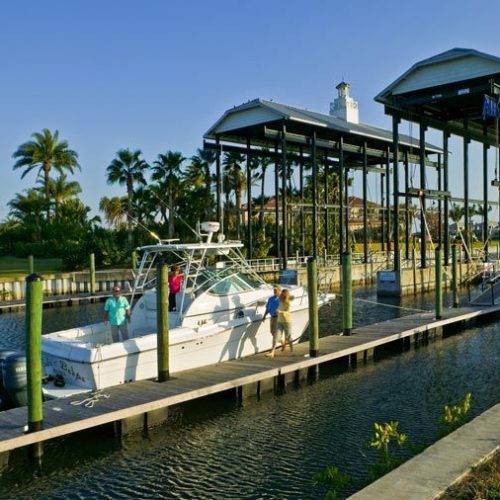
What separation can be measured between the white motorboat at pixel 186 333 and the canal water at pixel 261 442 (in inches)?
47.1

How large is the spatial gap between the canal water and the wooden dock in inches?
16.2

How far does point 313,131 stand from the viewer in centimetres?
4084

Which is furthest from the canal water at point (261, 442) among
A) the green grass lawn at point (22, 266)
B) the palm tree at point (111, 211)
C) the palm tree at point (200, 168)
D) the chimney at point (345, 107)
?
the palm tree at point (111, 211)

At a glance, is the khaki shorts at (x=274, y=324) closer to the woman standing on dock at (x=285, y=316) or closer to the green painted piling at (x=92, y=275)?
the woman standing on dock at (x=285, y=316)

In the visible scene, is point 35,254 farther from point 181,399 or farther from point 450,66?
point 181,399

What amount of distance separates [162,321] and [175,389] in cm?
136

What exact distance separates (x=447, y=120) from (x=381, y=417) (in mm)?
30948

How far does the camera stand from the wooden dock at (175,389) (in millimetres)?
10258

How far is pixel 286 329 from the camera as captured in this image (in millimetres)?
15398

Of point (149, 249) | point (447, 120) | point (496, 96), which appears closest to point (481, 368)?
point (149, 249)

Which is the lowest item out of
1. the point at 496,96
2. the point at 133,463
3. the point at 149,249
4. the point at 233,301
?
the point at 133,463

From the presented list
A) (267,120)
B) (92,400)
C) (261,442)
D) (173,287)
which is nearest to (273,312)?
(173,287)

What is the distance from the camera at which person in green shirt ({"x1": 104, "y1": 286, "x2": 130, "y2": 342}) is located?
14.0m

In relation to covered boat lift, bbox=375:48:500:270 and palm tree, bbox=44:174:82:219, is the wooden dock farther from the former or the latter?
palm tree, bbox=44:174:82:219
